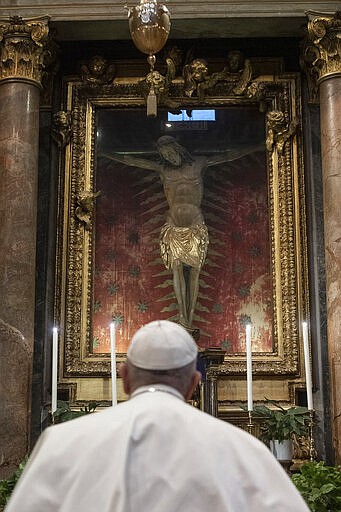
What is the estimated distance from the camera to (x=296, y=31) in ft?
24.6

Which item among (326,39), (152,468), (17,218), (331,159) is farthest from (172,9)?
(152,468)

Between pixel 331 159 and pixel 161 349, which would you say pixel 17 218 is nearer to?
pixel 331 159

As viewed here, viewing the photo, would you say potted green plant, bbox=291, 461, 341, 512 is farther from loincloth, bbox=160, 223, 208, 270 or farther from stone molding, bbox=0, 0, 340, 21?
stone molding, bbox=0, 0, 340, 21

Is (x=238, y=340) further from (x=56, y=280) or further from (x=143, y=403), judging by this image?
(x=143, y=403)

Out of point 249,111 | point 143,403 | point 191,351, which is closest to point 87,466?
point 143,403

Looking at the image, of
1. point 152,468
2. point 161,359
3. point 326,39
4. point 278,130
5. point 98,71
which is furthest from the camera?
point 98,71

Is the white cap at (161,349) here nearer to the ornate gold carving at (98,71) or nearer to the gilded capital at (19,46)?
the gilded capital at (19,46)

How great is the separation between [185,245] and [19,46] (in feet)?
6.90

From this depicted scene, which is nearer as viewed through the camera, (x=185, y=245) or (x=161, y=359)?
(x=161, y=359)

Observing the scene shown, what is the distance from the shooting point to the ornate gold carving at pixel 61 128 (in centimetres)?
777

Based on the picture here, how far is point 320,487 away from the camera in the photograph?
13.8ft

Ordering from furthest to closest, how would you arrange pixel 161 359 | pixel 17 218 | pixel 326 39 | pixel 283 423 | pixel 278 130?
pixel 278 130 < pixel 326 39 < pixel 17 218 < pixel 283 423 < pixel 161 359

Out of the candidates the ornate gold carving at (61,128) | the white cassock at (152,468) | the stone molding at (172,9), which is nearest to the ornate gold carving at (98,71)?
the ornate gold carving at (61,128)

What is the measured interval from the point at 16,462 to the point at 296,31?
4130 millimetres
